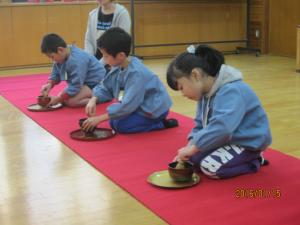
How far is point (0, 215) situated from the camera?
174 cm

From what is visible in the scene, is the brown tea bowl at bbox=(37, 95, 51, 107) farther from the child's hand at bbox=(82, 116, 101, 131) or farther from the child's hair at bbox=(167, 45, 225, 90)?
the child's hair at bbox=(167, 45, 225, 90)

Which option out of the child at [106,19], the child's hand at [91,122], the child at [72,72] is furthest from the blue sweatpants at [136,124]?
the child at [106,19]

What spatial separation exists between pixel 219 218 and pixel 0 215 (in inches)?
31.1

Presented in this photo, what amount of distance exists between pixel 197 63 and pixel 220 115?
0.23m

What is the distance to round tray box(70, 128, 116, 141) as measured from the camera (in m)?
2.62

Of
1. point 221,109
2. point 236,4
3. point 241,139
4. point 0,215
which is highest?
point 236,4

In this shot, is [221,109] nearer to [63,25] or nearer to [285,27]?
[63,25]

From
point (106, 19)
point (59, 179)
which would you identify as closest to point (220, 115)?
point (59, 179)

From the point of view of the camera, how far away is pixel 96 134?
8.85ft

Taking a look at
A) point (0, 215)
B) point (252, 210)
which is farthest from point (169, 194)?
point (0, 215)

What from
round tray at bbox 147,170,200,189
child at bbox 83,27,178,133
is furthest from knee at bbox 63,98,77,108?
round tray at bbox 147,170,200,189

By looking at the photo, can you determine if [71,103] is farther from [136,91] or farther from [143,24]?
[143,24]

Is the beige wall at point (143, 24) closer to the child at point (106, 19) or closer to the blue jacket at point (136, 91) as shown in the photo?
the child at point (106, 19)

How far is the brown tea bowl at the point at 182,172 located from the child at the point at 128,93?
2.57 feet
